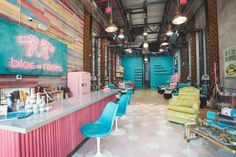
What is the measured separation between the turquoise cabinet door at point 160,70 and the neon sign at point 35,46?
586 inches

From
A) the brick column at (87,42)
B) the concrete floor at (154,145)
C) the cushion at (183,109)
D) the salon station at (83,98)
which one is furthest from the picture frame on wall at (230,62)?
the brick column at (87,42)

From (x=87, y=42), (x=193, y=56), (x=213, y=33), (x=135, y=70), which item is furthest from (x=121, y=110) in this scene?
(x=135, y=70)

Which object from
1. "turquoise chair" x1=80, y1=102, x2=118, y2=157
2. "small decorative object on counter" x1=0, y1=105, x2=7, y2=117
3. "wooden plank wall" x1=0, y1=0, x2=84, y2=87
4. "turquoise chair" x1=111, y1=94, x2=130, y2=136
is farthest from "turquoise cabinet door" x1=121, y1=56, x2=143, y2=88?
"small decorative object on counter" x1=0, y1=105, x2=7, y2=117

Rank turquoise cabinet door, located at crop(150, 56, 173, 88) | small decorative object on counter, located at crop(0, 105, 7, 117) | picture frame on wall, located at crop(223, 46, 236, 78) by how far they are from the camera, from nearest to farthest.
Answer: small decorative object on counter, located at crop(0, 105, 7, 117), picture frame on wall, located at crop(223, 46, 236, 78), turquoise cabinet door, located at crop(150, 56, 173, 88)

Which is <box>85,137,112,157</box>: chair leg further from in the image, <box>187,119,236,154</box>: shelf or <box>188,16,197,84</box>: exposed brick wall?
<box>188,16,197,84</box>: exposed brick wall

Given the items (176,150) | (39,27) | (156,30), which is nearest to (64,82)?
(39,27)

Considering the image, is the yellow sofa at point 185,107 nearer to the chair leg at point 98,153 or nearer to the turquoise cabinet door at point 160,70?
the chair leg at point 98,153

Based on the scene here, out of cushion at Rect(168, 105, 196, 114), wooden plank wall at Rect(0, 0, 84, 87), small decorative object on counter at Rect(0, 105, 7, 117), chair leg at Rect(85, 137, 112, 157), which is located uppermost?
wooden plank wall at Rect(0, 0, 84, 87)

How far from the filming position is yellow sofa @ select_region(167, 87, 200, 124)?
3951 mm

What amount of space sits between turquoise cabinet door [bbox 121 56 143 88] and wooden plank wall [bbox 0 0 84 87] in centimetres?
1198

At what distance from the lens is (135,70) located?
1822 cm

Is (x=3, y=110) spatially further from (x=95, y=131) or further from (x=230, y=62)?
(x=230, y=62)

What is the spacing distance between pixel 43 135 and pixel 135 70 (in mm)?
16710

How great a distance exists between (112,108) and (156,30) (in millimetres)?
10911
